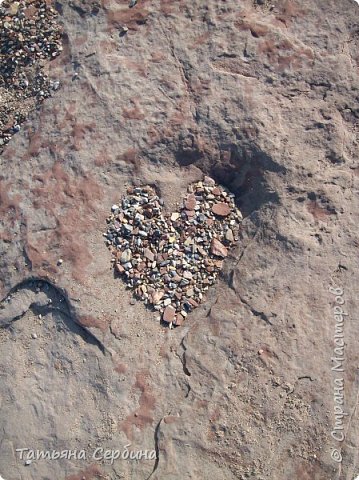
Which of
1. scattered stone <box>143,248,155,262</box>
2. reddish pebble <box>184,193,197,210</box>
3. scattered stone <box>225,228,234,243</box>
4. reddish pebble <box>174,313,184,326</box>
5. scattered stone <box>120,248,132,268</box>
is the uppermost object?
reddish pebble <box>184,193,197,210</box>

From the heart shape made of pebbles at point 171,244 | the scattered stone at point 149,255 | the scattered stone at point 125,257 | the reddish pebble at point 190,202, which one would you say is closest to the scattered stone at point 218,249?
the heart shape made of pebbles at point 171,244

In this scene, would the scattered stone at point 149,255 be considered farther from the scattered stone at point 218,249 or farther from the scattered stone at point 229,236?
the scattered stone at point 229,236

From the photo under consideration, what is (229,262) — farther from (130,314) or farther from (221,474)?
(221,474)

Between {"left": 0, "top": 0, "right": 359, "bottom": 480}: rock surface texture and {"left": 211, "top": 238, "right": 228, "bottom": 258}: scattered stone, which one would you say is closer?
{"left": 0, "top": 0, "right": 359, "bottom": 480}: rock surface texture

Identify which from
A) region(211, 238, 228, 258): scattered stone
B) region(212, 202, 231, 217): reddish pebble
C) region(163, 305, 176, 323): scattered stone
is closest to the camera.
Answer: region(163, 305, 176, 323): scattered stone

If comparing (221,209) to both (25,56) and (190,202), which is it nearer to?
(190,202)

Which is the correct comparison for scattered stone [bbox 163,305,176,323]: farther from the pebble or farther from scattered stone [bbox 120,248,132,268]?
the pebble

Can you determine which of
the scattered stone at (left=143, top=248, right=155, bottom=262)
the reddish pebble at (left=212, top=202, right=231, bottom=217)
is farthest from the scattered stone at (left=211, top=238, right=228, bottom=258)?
the scattered stone at (left=143, top=248, right=155, bottom=262)
